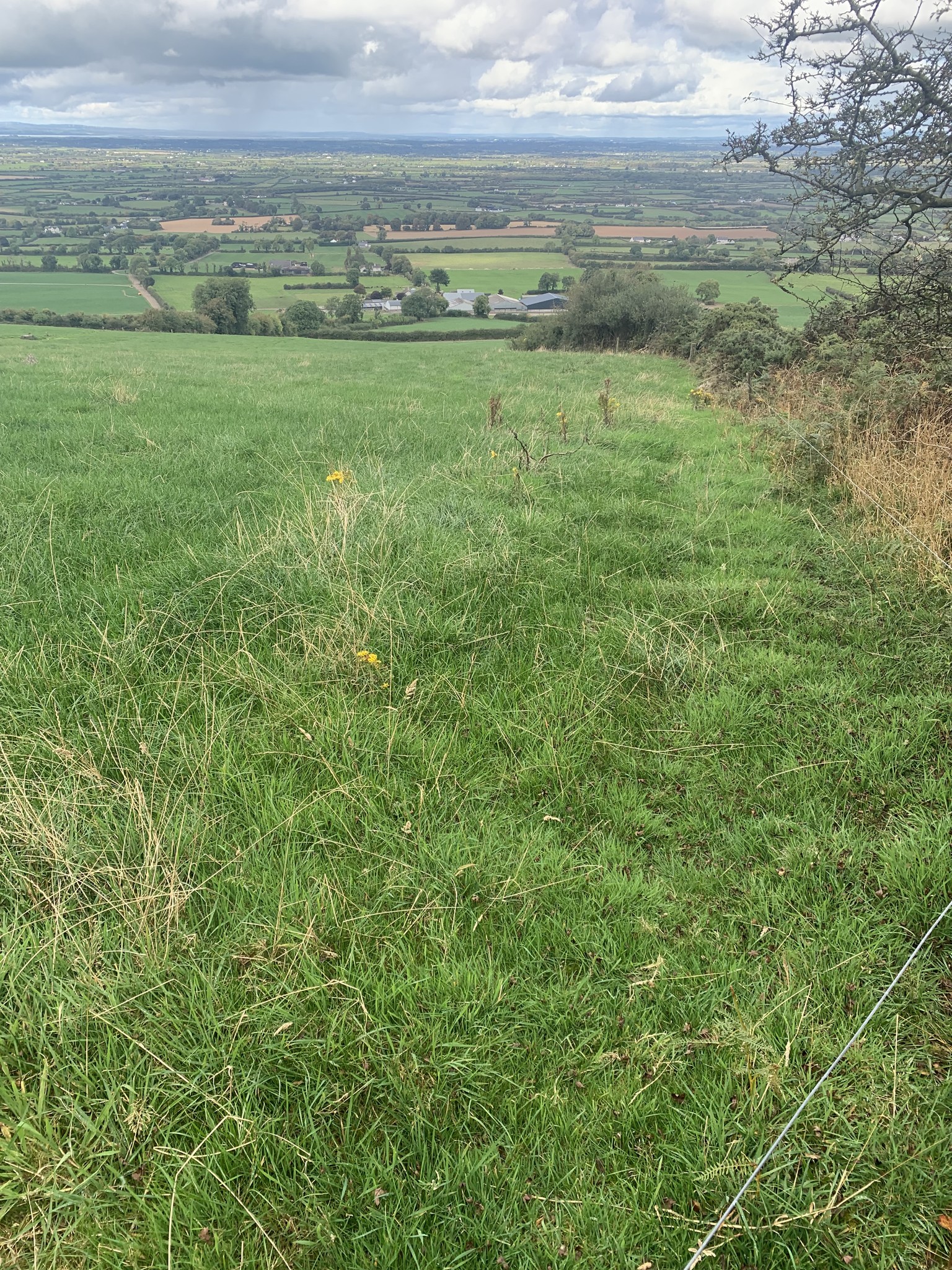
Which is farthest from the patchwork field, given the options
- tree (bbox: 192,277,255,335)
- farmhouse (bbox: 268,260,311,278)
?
farmhouse (bbox: 268,260,311,278)

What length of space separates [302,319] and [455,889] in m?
58.9

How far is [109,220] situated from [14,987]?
14247 centimetres

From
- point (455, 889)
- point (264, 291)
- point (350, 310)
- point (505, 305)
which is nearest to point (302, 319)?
point (350, 310)

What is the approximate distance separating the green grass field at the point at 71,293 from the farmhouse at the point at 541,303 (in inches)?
1284

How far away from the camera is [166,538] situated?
5.42 meters

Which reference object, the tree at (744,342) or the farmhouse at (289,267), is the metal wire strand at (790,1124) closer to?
the tree at (744,342)

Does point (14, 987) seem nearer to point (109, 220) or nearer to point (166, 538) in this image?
point (166, 538)

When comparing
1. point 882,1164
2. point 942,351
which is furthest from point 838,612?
point 942,351

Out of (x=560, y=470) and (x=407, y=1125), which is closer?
(x=407, y=1125)

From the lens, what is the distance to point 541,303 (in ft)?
201

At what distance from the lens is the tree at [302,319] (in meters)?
52.4

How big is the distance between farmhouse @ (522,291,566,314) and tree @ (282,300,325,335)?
61.9ft

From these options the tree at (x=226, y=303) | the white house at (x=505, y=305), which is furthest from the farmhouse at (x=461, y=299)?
the tree at (x=226, y=303)

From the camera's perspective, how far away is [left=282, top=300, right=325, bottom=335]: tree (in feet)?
172
